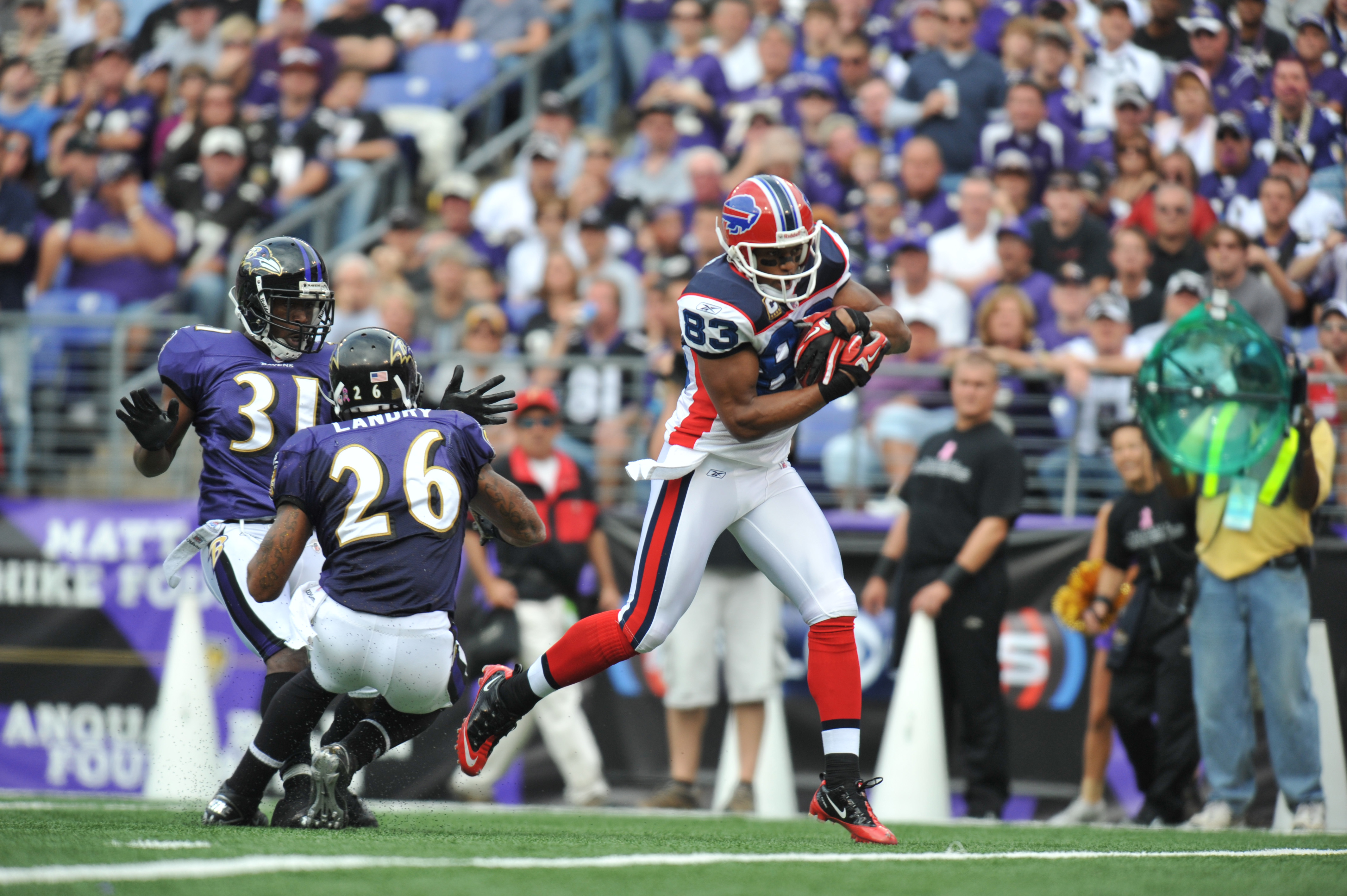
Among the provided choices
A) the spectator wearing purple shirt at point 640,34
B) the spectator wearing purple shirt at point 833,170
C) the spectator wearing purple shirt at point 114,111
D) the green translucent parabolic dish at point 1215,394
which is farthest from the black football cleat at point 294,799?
the spectator wearing purple shirt at point 640,34

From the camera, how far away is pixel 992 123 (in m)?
10.6

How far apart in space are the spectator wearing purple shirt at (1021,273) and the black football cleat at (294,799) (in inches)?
218

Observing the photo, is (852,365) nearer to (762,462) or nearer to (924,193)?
(762,462)

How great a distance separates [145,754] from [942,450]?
4716mm

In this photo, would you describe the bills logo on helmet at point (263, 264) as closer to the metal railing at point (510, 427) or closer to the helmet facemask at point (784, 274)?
the helmet facemask at point (784, 274)

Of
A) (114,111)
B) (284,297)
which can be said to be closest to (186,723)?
(284,297)

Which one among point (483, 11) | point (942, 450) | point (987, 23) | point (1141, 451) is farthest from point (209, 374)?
point (483, 11)

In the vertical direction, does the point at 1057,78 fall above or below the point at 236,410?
above

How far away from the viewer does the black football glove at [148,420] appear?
210 inches

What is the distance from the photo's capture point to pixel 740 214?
5078 mm

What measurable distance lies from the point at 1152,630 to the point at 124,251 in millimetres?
7808

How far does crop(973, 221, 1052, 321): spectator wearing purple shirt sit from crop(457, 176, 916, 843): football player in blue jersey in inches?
166

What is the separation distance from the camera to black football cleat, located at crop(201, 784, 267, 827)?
4.99m

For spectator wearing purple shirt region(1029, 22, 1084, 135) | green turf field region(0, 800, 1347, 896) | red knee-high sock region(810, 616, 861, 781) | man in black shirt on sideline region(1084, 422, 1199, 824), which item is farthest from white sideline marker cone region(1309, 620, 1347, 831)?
spectator wearing purple shirt region(1029, 22, 1084, 135)
